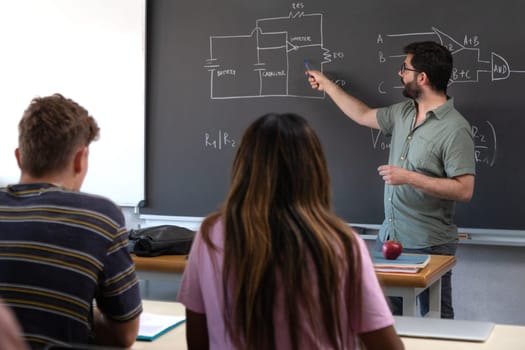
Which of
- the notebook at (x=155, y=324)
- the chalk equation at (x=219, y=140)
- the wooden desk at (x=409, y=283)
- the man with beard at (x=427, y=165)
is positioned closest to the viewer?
the notebook at (x=155, y=324)

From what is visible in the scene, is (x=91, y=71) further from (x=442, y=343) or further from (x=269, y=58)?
(x=442, y=343)

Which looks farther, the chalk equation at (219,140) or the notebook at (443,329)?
the chalk equation at (219,140)

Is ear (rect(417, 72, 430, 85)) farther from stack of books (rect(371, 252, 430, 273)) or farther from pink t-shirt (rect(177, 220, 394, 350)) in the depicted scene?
pink t-shirt (rect(177, 220, 394, 350))

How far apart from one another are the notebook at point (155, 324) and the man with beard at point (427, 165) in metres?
1.44

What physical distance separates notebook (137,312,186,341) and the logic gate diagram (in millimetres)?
2219

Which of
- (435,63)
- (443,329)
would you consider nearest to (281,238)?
(443,329)

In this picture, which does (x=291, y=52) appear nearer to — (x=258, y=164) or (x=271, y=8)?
(x=271, y=8)

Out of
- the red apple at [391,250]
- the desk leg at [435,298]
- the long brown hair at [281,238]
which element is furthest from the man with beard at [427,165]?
the long brown hair at [281,238]

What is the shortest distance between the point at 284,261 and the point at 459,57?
9.24 ft

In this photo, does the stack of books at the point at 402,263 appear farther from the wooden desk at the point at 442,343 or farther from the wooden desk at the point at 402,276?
the wooden desk at the point at 442,343

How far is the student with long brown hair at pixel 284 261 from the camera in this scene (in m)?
1.59

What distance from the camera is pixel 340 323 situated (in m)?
1.62

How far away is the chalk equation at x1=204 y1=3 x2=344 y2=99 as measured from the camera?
14.5ft

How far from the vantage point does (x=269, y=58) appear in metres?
4.50
